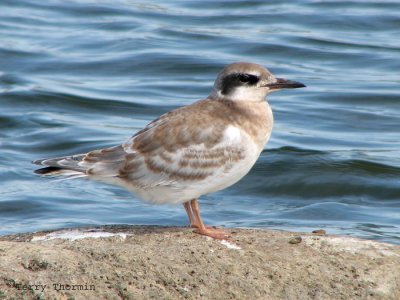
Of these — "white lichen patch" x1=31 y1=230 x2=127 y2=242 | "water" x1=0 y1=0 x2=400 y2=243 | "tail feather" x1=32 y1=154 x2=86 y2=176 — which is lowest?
"water" x1=0 y1=0 x2=400 y2=243

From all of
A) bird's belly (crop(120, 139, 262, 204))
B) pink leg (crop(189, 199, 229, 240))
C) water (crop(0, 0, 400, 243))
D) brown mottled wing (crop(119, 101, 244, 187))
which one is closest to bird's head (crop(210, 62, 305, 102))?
brown mottled wing (crop(119, 101, 244, 187))

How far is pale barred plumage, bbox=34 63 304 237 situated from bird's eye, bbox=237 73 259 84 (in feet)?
1.36

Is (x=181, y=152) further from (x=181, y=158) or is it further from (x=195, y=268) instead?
(x=195, y=268)

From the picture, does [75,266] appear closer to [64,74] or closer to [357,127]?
[357,127]

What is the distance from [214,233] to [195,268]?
99 centimetres

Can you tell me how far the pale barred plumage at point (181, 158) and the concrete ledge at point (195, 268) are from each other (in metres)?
0.83

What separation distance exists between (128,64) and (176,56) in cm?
104

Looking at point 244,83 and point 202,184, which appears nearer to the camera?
point 202,184

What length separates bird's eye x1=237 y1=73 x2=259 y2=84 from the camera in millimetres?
9258

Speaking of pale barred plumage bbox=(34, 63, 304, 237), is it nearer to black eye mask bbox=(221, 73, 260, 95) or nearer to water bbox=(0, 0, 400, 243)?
black eye mask bbox=(221, 73, 260, 95)

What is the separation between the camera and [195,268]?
7.20 metres

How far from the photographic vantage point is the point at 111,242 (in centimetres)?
783

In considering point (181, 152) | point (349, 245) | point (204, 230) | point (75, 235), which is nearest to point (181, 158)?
point (181, 152)

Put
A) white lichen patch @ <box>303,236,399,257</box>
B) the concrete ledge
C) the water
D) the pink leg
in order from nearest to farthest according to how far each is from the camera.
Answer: the concrete ledge → white lichen patch @ <box>303,236,399,257</box> → the pink leg → the water
